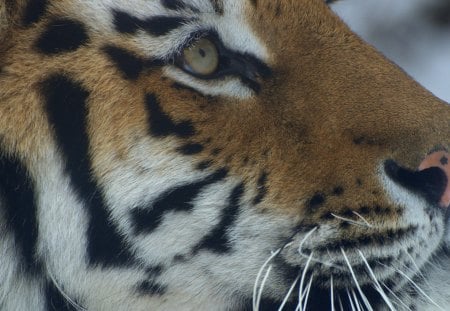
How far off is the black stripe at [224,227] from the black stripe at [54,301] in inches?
10.2

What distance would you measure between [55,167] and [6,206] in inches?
4.3

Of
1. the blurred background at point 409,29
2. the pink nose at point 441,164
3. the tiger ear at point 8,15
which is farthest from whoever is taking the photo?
the blurred background at point 409,29

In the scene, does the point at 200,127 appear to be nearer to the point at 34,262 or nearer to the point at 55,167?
the point at 55,167

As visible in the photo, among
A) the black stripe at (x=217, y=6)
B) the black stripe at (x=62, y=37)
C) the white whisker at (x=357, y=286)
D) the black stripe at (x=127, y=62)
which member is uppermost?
the black stripe at (x=217, y=6)

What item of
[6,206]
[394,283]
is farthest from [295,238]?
[6,206]

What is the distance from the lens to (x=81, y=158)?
1.66m

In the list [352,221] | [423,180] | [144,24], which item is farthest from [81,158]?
[423,180]

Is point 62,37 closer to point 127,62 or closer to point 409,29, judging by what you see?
point 127,62

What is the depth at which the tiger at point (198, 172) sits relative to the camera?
1.64 meters

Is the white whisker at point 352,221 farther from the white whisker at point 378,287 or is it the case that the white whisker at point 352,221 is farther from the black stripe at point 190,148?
the black stripe at point 190,148

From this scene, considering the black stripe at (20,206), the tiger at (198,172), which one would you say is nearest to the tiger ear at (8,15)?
the tiger at (198,172)

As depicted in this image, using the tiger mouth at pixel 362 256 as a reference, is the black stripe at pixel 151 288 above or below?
below

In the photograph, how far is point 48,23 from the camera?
165 centimetres

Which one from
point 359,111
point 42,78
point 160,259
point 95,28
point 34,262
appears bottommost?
point 34,262
